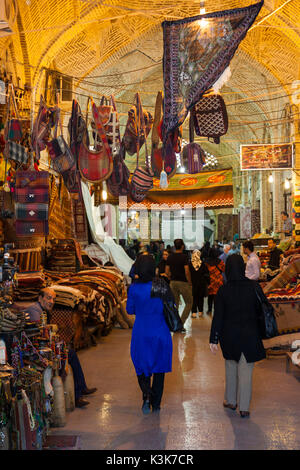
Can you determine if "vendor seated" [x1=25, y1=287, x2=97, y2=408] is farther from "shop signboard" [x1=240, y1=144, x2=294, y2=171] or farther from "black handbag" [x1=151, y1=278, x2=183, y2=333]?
"shop signboard" [x1=240, y1=144, x2=294, y2=171]

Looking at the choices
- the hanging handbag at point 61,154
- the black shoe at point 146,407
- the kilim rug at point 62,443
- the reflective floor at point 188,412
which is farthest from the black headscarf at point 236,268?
the hanging handbag at point 61,154

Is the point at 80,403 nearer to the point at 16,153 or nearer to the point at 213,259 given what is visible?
the point at 16,153

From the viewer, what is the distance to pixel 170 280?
8.09 meters

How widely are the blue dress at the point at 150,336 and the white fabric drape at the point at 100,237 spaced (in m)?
7.65

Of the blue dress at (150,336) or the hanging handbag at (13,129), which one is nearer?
the blue dress at (150,336)

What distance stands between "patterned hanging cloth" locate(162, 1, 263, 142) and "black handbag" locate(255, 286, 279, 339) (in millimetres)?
2535

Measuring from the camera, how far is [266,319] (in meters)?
4.17

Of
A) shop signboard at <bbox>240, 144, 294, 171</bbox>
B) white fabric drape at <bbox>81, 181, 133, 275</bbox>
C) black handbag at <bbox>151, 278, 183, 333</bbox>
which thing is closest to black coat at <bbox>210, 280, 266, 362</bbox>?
black handbag at <bbox>151, 278, 183, 333</bbox>

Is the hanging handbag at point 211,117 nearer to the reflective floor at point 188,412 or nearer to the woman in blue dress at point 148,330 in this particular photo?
the reflective floor at point 188,412

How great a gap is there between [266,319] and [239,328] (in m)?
0.22

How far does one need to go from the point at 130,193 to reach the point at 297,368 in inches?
176

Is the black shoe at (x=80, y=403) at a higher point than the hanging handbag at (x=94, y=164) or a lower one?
lower

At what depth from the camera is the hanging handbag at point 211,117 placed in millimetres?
8258

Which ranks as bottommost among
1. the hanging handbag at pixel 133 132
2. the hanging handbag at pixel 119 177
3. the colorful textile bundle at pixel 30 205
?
the colorful textile bundle at pixel 30 205
